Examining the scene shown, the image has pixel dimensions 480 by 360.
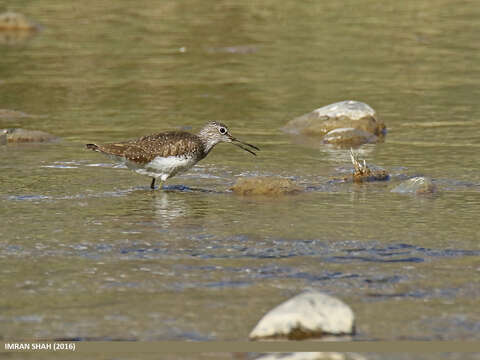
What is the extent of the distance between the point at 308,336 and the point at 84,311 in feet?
7.14

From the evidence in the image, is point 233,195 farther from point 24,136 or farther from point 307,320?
point 307,320

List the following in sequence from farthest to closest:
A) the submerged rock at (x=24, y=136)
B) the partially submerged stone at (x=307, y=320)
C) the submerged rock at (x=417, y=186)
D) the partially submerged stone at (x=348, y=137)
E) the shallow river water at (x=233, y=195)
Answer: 1. the partially submerged stone at (x=348, y=137)
2. the submerged rock at (x=24, y=136)
3. the submerged rock at (x=417, y=186)
4. the shallow river water at (x=233, y=195)
5. the partially submerged stone at (x=307, y=320)

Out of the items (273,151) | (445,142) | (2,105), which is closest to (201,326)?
(273,151)

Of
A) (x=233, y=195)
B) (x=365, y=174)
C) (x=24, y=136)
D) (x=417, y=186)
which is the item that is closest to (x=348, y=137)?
(x=365, y=174)

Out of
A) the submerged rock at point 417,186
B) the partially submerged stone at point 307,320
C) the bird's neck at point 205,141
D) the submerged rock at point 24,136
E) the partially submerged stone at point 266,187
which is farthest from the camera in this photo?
the submerged rock at point 24,136

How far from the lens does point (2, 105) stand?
2145 centimetres

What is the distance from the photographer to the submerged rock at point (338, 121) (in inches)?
733

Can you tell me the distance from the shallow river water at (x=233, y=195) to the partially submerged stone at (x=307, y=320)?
8.5 inches

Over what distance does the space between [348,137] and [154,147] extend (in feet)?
15.7

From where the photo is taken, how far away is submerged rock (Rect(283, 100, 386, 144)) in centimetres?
1862

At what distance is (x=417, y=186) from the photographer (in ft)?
45.4

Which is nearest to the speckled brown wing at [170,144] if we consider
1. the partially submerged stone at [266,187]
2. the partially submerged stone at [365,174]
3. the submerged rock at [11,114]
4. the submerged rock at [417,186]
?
the partially submerged stone at [266,187]

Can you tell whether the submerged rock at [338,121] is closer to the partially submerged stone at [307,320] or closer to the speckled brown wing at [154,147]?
the speckled brown wing at [154,147]

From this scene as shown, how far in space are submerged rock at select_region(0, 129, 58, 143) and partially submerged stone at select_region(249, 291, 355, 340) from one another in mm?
10431
